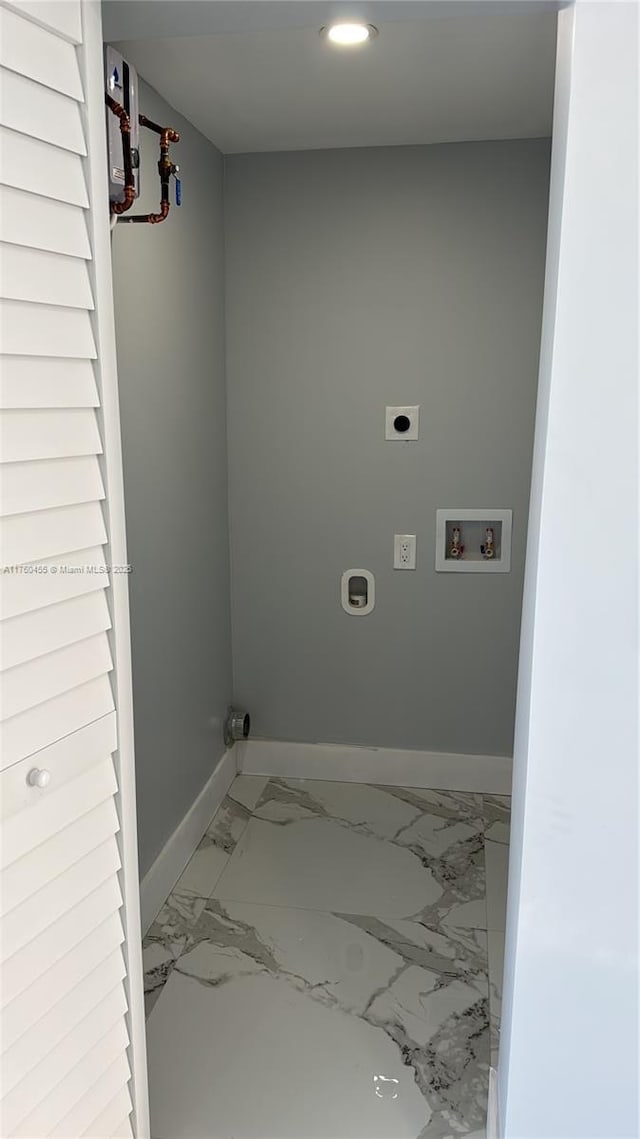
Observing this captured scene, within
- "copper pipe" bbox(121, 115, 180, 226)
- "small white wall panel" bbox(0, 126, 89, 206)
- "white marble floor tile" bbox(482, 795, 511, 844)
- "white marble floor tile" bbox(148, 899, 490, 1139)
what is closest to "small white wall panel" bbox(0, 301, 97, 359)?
"small white wall panel" bbox(0, 126, 89, 206)

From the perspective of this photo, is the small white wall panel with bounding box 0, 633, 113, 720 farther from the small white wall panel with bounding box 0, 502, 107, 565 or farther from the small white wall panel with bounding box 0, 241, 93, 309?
the small white wall panel with bounding box 0, 241, 93, 309

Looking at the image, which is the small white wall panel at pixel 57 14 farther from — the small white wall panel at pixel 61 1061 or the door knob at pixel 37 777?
the small white wall panel at pixel 61 1061

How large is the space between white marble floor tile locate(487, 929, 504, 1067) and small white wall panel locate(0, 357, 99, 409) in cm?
157

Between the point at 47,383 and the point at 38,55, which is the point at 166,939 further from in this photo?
the point at 38,55

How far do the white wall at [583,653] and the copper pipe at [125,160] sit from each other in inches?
34.0

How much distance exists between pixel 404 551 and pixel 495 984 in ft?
4.46

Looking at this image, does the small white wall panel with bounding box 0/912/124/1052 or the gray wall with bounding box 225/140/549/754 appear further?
the gray wall with bounding box 225/140/549/754

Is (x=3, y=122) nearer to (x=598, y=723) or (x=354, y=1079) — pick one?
(x=598, y=723)

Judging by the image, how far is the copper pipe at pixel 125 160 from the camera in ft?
5.52

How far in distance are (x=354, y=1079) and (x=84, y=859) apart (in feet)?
2.97

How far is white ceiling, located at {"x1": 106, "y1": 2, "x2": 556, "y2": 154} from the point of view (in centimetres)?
188

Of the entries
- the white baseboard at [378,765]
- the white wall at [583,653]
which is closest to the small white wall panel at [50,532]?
the white wall at [583,653]

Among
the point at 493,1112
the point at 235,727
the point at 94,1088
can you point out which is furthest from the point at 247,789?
the point at 94,1088

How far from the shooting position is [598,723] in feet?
4.06
